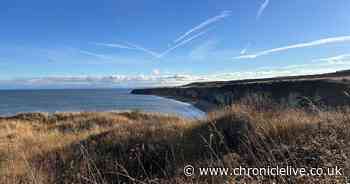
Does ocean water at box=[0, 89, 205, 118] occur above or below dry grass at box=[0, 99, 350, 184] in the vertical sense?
below

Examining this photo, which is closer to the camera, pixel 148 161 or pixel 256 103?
pixel 148 161

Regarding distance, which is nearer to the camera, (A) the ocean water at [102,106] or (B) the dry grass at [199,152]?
(B) the dry grass at [199,152]

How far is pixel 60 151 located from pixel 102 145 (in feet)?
3.28

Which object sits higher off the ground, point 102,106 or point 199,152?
point 199,152

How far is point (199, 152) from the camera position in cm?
483

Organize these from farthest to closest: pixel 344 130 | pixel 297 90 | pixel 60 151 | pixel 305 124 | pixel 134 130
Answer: pixel 297 90 < pixel 134 130 < pixel 60 151 < pixel 305 124 < pixel 344 130

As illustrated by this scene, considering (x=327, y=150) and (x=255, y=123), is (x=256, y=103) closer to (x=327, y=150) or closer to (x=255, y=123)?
(x=255, y=123)

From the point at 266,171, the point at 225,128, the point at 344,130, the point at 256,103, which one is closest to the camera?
the point at 266,171

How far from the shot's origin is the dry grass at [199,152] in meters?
3.36

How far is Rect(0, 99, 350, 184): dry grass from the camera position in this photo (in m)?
3.36

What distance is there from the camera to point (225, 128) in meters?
5.88

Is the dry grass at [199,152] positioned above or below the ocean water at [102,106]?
above

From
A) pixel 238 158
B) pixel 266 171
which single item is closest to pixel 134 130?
pixel 238 158

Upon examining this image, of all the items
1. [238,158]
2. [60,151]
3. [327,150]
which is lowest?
[60,151]
